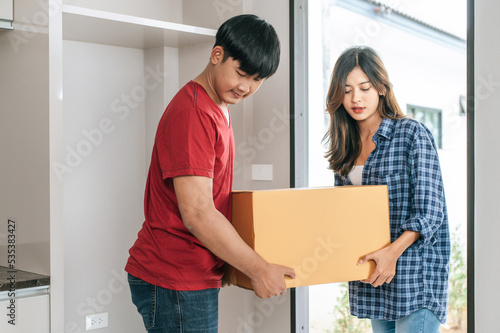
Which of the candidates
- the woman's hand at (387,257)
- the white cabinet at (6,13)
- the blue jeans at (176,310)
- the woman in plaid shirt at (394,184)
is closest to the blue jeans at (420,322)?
the woman in plaid shirt at (394,184)

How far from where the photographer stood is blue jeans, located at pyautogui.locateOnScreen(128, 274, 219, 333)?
1383mm

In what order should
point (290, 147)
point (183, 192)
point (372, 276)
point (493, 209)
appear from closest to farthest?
point (183, 192) < point (372, 276) < point (493, 209) < point (290, 147)

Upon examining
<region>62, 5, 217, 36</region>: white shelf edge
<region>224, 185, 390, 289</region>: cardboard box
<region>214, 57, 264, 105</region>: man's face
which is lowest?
<region>224, 185, 390, 289</region>: cardboard box

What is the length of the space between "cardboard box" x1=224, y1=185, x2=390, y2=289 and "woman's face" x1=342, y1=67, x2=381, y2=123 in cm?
28

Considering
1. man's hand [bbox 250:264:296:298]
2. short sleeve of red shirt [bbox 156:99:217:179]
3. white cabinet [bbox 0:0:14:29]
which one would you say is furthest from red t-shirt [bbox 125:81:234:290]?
white cabinet [bbox 0:0:14:29]

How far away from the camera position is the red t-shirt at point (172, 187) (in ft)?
4.33

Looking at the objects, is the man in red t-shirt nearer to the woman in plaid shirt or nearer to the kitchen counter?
the woman in plaid shirt

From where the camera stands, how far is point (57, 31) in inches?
75.8

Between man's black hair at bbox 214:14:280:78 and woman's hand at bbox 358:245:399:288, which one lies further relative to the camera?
woman's hand at bbox 358:245:399:288

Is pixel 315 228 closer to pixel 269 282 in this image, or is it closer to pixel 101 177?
pixel 269 282

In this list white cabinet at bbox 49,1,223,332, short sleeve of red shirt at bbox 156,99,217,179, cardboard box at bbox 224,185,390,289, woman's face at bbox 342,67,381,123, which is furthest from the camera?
white cabinet at bbox 49,1,223,332

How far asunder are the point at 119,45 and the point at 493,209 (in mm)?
1890

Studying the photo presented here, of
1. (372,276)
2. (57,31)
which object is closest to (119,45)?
(57,31)

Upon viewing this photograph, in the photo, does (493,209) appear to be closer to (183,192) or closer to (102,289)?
(183,192)
